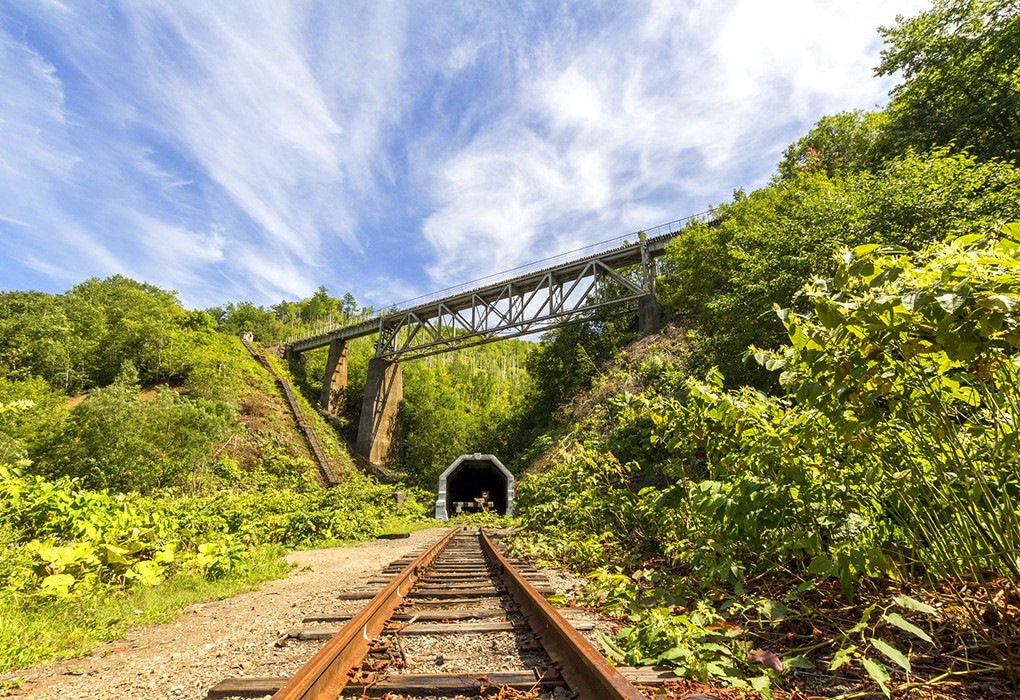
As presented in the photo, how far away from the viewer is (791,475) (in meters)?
3.15

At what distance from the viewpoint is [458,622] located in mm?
3936

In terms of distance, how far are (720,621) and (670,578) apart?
1341 mm

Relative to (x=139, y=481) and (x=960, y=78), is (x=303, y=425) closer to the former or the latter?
(x=139, y=481)

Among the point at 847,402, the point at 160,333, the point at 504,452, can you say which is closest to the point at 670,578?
the point at 847,402

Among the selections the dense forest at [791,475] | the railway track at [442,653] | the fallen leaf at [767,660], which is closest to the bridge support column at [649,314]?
the dense forest at [791,475]

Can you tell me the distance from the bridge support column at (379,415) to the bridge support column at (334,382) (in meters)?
5.88

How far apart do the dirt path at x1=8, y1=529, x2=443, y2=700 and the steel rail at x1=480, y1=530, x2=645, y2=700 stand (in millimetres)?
1695

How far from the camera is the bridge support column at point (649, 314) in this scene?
26125mm

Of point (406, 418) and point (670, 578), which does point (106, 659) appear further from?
point (406, 418)

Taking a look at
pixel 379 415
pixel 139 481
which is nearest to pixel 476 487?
pixel 379 415

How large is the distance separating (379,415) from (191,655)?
34.2m

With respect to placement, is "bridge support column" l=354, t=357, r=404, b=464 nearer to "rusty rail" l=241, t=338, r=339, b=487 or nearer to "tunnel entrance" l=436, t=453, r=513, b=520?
"rusty rail" l=241, t=338, r=339, b=487

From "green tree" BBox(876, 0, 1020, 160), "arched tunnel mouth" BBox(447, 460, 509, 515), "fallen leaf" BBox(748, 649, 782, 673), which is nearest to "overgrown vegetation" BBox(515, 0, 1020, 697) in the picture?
"fallen leaf" BBox(748, 649, 782, 673)

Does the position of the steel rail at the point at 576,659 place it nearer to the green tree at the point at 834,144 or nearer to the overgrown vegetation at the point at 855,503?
the overgrown vegetation at the point at 855,503
